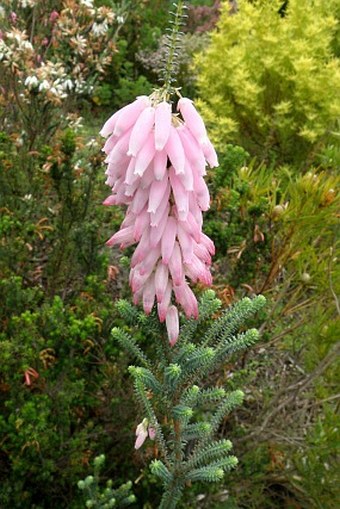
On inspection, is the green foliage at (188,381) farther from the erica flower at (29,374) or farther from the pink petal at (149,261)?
the erica flower at (29,374)

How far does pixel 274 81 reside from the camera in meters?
5.12

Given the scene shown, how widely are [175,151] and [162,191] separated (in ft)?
0.33

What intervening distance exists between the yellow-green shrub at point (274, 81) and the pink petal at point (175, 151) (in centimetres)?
340

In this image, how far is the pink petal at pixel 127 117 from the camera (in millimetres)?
1367

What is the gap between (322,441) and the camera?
258 cm

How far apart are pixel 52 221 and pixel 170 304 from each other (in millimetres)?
2152

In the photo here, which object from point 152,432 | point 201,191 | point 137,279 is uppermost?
point 201,191

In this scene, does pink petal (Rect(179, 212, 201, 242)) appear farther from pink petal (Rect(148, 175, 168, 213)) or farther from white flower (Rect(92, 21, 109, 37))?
white flower (Rect(92, 21, 109, 37))

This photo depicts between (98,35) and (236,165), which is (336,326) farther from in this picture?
(98,35)

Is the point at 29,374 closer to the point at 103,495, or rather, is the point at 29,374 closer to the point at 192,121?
the point at 103,495

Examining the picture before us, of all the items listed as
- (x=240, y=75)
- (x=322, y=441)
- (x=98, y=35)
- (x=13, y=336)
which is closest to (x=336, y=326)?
(x=322, y=441)

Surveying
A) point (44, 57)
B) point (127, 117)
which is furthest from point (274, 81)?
point (127, 117)

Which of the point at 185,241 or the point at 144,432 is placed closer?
the point at 185,241

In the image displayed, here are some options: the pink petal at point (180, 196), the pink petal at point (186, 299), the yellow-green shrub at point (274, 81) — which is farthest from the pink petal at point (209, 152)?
the yellow-green shrub at point (274, 81)
